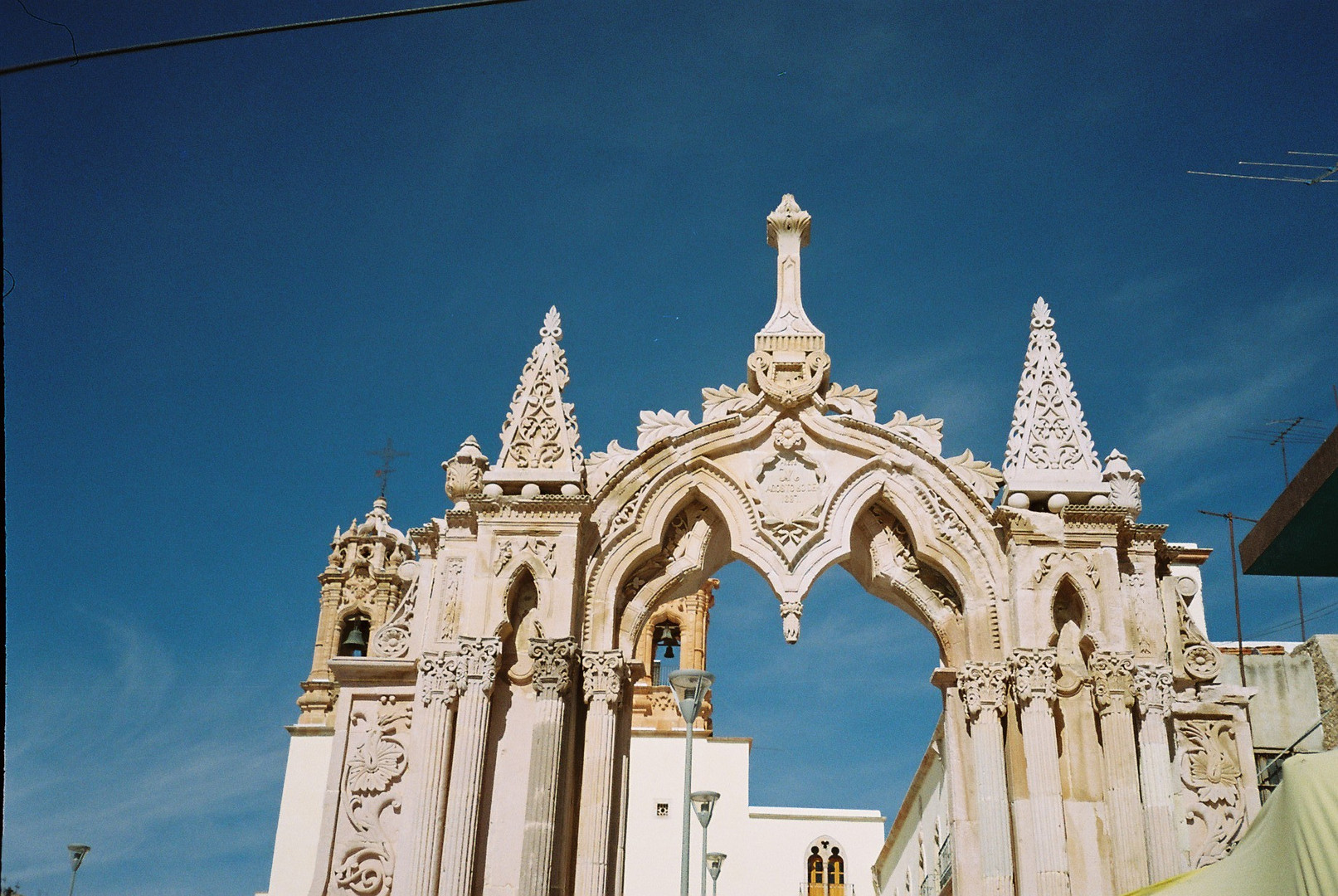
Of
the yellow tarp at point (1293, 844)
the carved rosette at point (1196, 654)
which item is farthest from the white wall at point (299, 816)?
the yellow tarp at point (1293, 844)

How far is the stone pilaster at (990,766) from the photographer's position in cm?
1506

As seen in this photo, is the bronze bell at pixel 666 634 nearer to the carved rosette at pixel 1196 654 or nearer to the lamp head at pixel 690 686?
the lamp head at pixel 690 686

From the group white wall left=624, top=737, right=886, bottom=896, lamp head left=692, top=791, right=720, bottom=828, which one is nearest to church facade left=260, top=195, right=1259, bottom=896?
lamp head left=692, top=791, right=720, bottom=828

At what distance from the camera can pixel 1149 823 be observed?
49.2ft

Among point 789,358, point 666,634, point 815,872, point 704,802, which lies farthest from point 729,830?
point 789,358

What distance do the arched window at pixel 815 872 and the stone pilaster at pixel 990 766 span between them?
3667 centimetres

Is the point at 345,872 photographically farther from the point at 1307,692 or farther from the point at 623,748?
the point at 1307,692

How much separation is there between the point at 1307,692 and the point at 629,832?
1066 inches

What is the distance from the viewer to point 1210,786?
1575 centimetres

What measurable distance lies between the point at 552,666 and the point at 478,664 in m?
0.80

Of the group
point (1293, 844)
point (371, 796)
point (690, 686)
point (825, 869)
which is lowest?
point (1293, 844)

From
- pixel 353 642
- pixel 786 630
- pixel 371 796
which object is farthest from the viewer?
pixel 353 642

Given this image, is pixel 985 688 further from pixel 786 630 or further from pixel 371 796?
pixel 371 796

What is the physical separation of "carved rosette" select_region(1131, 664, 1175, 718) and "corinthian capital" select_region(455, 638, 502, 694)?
680cm
